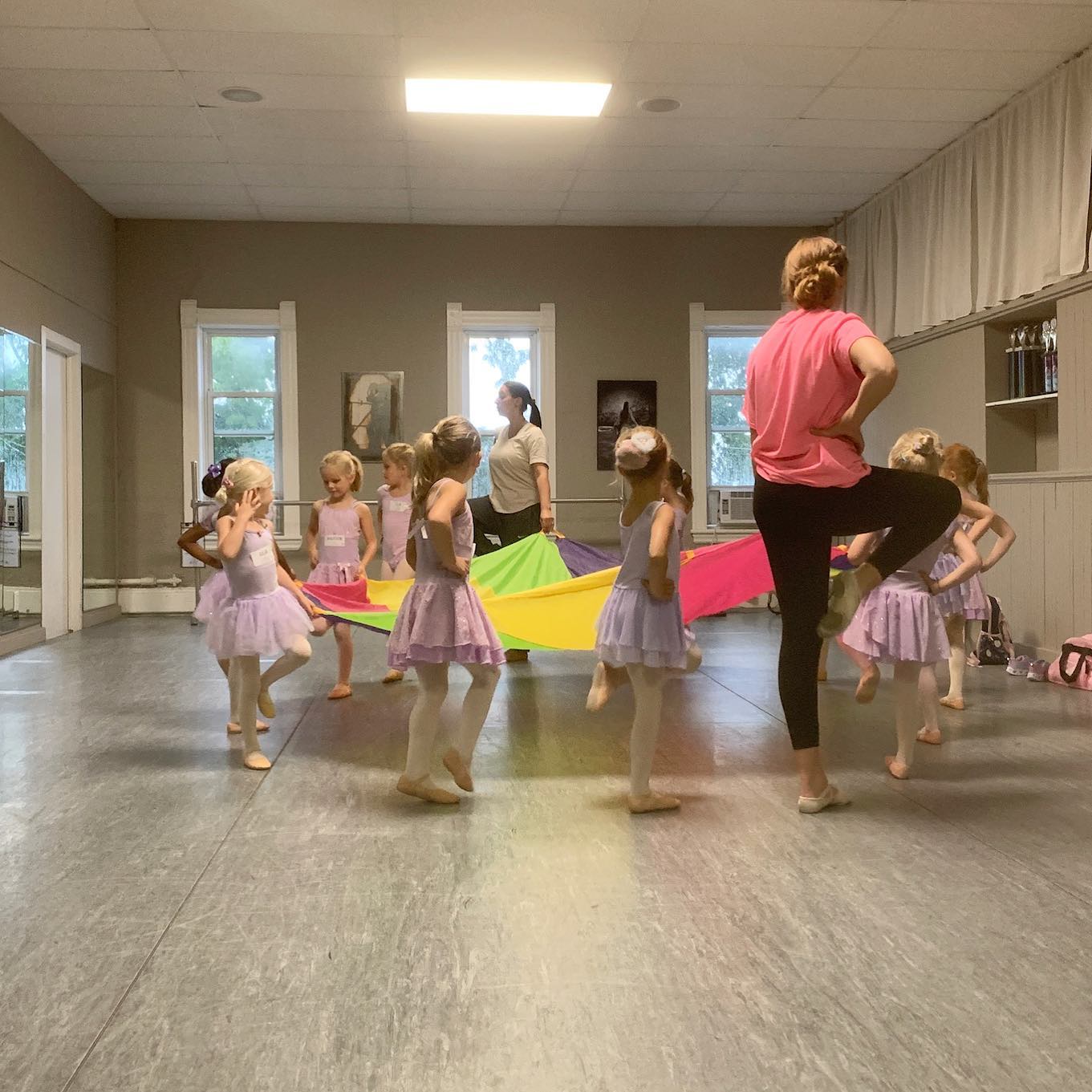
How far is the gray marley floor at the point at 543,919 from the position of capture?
150cm

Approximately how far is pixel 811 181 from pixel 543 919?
255 inches

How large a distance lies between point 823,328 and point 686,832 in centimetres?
118

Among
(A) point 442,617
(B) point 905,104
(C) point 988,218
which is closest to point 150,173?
(B) point 905,104

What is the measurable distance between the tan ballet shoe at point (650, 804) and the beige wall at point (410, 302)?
599 cm

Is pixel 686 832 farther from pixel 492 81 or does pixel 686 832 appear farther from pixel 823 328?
pixel 492 81

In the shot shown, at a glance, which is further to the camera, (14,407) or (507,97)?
(14,407)

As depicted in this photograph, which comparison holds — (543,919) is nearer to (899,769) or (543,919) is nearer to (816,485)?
(816,485)

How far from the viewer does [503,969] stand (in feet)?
5.89

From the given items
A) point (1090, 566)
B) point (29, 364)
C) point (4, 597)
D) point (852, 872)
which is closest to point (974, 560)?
point (852, 872)

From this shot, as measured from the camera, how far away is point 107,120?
6.19 m

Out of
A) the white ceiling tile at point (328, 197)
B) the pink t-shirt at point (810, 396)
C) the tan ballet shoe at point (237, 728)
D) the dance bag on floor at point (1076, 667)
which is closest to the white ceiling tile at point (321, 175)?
the white ceiling tile at point (328, 197)

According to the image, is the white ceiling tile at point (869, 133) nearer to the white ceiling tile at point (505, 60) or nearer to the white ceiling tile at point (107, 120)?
the white ceiling tile at point (505, 60)

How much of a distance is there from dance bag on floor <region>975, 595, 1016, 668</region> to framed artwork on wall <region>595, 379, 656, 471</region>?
3.67 meters

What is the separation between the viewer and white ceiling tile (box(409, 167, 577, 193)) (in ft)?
23.5
